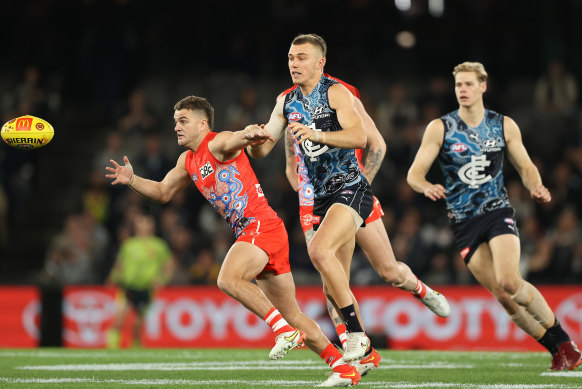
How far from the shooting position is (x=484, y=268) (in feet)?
30.2

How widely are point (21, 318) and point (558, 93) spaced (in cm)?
1079

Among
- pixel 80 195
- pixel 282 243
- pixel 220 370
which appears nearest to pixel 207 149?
pixel 282 243

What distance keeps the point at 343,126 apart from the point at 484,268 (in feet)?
7.66

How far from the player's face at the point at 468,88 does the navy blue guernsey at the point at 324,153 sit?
5.62 ft

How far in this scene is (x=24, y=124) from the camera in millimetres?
8641

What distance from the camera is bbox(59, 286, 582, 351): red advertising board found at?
14.5 metres

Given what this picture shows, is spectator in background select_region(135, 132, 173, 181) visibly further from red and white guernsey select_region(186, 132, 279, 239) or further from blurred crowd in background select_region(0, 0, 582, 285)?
red and white guernsey select_region(186, 132, 279, 239)

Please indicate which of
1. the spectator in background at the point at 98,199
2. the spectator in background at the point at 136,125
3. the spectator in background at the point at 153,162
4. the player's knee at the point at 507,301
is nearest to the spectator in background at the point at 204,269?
the spectator in background at the point at 153,162

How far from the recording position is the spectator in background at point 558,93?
1831cm

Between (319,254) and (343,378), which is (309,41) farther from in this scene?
(343,378)

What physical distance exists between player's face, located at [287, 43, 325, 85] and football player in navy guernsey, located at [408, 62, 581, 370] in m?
1.55

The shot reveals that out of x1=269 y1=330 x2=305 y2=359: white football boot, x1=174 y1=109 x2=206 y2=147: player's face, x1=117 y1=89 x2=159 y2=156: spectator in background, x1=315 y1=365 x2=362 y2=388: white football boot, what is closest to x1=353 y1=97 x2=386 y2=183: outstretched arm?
x1=174 y1=109 x2=206 y2=147: player's face

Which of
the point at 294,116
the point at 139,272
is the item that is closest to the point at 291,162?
the point at 294,116

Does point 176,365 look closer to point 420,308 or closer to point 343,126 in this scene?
point 343,126
